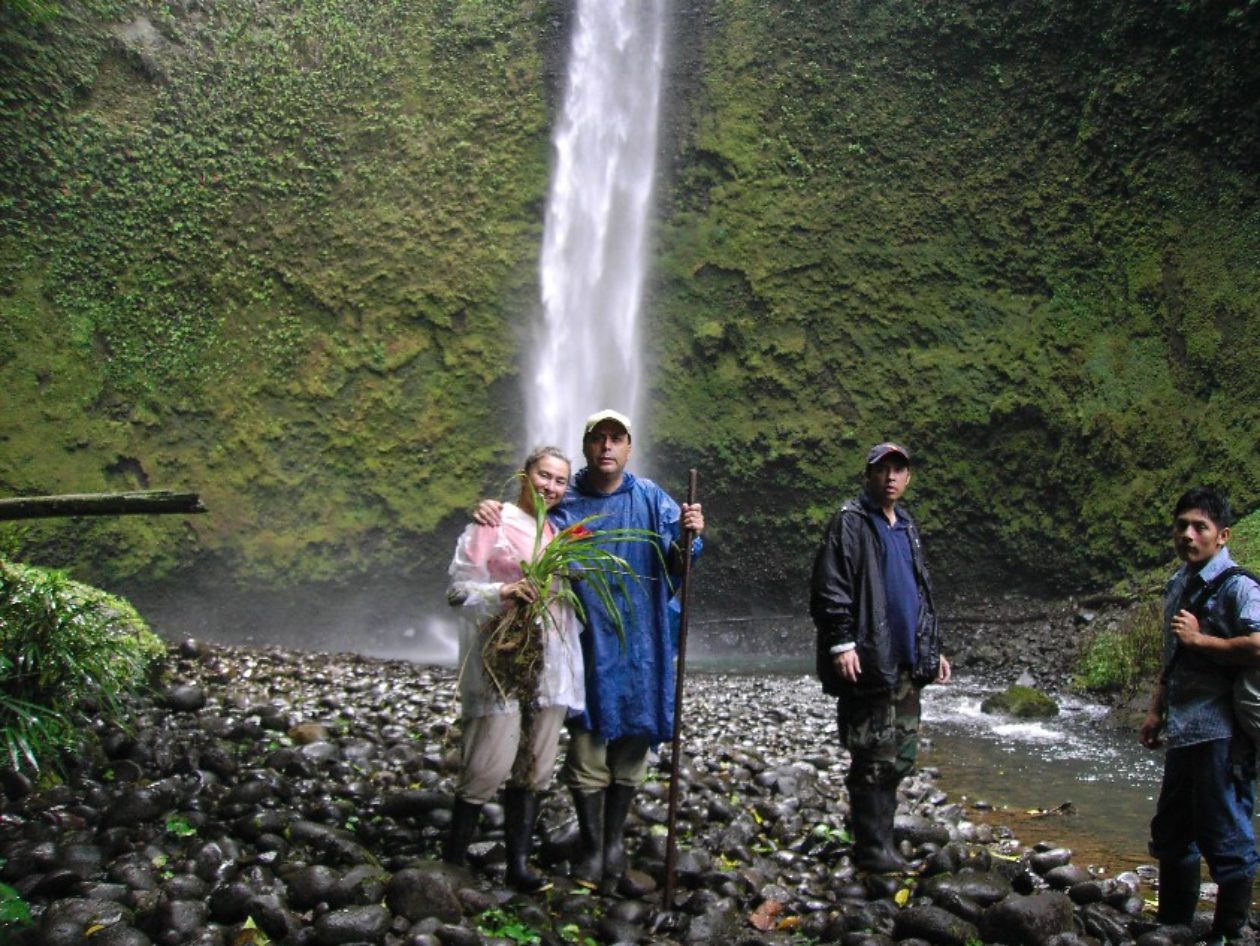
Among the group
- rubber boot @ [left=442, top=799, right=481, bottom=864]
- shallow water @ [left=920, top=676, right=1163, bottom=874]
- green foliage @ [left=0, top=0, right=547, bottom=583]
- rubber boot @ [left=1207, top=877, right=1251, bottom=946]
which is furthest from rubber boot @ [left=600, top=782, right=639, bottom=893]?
green foliage @ [left=0, top=0, right=547, bottom=583]

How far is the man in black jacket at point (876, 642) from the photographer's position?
3869mm

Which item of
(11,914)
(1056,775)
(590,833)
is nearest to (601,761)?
(590,833)

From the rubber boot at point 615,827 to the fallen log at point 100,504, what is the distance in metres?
1.84

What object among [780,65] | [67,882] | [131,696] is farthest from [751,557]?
[67,882]

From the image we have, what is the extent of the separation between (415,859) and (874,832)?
5.83 feet

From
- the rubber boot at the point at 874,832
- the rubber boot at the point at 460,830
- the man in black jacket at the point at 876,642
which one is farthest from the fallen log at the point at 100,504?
the rubber boot at the point at 874,832

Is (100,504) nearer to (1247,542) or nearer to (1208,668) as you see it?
(1208,668)

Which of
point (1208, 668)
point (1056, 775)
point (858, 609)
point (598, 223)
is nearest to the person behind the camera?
point (1208, 668)

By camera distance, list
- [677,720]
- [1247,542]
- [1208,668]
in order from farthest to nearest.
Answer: [1247,542] < [677,720] < [1208,668]

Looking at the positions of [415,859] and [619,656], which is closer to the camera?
[415,859]

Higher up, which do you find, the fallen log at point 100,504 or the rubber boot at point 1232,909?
the fallen log at point 100,504

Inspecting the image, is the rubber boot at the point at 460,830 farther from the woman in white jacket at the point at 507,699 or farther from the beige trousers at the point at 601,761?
the beige trousers at the point at 601,761

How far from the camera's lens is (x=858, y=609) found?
391 cm

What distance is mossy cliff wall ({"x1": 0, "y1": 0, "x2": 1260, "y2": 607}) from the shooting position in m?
12.8
